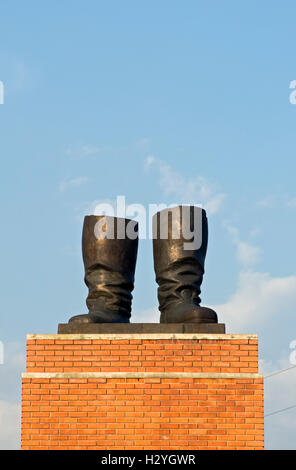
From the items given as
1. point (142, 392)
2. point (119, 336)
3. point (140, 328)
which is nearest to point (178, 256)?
point (140, 328)

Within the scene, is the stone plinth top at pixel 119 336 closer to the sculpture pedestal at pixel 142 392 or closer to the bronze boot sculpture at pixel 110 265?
the sculpture pedestal at pixel 142 392

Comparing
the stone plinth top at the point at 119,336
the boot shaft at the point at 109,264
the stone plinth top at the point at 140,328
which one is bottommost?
the stone plinth top at the point at 119,336

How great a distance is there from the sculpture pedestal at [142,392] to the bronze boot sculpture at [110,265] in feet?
1.79

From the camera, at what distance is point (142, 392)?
36.6ft

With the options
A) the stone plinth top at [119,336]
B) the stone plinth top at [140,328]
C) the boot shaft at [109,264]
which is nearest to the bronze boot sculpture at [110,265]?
the boot shaft at [109,264]

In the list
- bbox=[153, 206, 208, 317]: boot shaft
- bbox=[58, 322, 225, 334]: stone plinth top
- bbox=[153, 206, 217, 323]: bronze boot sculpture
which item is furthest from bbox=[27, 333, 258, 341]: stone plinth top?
bbox=[153, 206, 208, 317]: boot shaft

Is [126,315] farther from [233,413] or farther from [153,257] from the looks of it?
[233,413]

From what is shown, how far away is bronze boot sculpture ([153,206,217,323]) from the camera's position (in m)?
11.8

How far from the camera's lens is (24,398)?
11141 millimetres

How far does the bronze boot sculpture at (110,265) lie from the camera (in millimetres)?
11750

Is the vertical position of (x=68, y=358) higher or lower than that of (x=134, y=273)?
lower

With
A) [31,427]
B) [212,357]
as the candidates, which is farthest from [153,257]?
[31,427]

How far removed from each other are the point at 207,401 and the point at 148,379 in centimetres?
59
